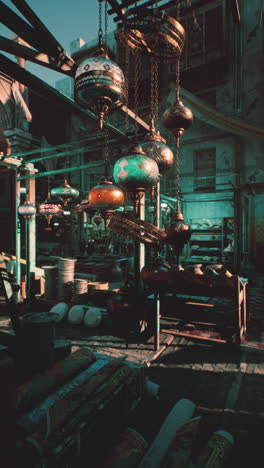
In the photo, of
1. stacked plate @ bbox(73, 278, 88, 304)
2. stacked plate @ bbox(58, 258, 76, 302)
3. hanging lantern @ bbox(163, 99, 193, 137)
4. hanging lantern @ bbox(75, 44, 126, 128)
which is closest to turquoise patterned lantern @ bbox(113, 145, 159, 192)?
hanging lantern @ bbox(75, 44, 126, 128)

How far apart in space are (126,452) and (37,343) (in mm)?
1317

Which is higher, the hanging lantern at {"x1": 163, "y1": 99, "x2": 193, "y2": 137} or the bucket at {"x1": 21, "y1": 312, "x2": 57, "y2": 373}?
the hanging lantern at {"x1": 163, "y1": 99, "x2": 193, "y2": 137}

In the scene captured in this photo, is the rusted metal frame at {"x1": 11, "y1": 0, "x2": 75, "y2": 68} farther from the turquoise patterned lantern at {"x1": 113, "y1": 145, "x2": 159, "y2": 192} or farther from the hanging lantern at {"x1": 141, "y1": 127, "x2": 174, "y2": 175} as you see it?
the turquoise patterned lantern at {"x1": 113, "y1": 145, "x2": 159, "y2": 192}

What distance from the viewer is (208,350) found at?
5.25 metres

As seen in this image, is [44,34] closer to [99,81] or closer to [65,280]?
[99,81]

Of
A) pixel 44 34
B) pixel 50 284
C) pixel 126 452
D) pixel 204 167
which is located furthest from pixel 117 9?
pixel 204 167

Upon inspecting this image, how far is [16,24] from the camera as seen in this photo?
10.5ft

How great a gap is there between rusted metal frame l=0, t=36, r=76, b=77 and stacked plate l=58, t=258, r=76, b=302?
17.3ft

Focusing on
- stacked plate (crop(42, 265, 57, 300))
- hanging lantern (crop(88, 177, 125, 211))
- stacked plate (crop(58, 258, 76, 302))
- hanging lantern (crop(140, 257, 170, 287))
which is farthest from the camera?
stacked plate (crop(42, 265, 57, 300))

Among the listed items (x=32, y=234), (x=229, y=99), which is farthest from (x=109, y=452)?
(x=229, y=99)

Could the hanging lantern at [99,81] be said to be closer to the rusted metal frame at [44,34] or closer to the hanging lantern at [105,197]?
the rusted metal frame at [44,34]

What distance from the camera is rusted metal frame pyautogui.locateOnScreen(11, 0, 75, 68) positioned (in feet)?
10.9

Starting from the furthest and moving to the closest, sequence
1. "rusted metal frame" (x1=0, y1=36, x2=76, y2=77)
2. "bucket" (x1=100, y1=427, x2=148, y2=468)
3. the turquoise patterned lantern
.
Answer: the turquoise patterned lantern → "rusted metal frame" (x1=0, y1=36, x2=76, y2=77) → "bucket" (x1=100, y1=427, x2=148, y2=468)

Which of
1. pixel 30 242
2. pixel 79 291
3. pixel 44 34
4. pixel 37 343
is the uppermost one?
pixel 44 34
